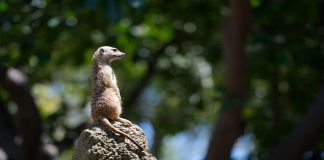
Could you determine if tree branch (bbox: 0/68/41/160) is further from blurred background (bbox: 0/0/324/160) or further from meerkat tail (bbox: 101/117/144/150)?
meerkat tail (bbox: 101/117/144/150)

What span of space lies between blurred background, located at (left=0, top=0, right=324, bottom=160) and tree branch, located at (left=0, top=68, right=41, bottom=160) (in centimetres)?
1

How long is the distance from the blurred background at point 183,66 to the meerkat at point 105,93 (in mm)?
2590

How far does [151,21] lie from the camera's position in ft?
33.8

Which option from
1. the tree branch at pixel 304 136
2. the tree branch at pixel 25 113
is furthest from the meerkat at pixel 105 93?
the tree branch at pixel 25 113

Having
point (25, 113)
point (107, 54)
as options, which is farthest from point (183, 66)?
point (107, 54)

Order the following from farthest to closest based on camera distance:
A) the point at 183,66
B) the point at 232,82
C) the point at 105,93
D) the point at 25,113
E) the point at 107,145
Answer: the point at 183,66 → the point at 25,113 → the point at 232,82 → the point at 105,93 → the point at 107,145

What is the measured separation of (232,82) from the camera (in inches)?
319

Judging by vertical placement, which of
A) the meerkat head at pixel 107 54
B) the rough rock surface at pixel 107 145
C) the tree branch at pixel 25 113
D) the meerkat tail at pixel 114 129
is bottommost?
the rough rock surface at pixel 107 145

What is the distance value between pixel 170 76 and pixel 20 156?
9.90ft

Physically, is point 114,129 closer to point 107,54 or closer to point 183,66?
point 107,54

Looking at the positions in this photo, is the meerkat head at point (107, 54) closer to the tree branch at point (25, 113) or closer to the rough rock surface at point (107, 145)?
the rough rock surface at point (107, 145)

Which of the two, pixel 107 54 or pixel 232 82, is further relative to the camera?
pixel 232 82

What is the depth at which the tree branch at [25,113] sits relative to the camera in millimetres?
9023

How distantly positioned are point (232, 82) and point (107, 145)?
414cm
